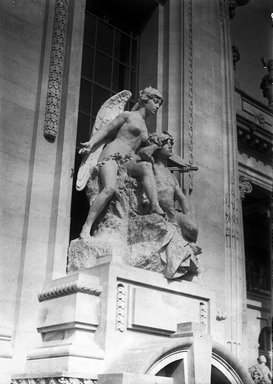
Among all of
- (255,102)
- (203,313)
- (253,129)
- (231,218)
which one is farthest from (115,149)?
(255,102)

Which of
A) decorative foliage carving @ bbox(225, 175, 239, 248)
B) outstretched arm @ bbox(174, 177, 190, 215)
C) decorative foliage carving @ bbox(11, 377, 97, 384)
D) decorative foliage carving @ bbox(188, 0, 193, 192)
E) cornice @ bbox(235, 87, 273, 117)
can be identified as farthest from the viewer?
cornice @ bbox(235, 87, 273, 117)

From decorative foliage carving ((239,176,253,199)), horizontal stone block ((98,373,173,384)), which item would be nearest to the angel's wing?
horizontal stone block ((98,373,173,384))

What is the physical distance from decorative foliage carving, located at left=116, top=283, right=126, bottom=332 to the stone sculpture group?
0.55 meters

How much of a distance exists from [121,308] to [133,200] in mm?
2381

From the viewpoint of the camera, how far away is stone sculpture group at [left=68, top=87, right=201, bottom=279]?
30.1ft

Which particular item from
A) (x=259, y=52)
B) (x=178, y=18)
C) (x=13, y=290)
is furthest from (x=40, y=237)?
(x=259, y=52)

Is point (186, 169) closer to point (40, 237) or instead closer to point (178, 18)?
point (40, 237)

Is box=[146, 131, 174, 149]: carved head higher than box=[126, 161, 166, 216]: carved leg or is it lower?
higher

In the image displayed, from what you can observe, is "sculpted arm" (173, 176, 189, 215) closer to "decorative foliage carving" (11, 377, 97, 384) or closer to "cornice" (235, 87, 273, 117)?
"decorative foliage carving" (11, 377, 97, 384)

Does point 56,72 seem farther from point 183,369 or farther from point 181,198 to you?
point 183,369

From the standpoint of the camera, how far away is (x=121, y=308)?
835 cm

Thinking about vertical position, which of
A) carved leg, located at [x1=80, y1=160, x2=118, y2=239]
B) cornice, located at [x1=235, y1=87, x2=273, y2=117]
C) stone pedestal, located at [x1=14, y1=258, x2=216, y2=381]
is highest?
cornice, located at [x1=235, y1=87, x2=273, y2=117]

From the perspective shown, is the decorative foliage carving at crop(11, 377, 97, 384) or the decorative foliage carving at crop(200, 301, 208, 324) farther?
the decorative foliage carving at crop(200, 301, 208, 324)

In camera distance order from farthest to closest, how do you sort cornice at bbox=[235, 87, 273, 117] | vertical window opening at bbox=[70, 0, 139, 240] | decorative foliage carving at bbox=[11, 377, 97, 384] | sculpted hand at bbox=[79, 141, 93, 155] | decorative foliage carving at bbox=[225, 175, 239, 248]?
cornice at bbox=[235, 87, 273, 117]
decorative foliage carving at bbox=[225, 175, 239, 248]
vertical window opening at bbox=[70, 0, 139, 240]
sculpted hand at bbox=[79, 141, 93, 155]
decorative foliage carving at bbox=[11, 377, 97, 384]
